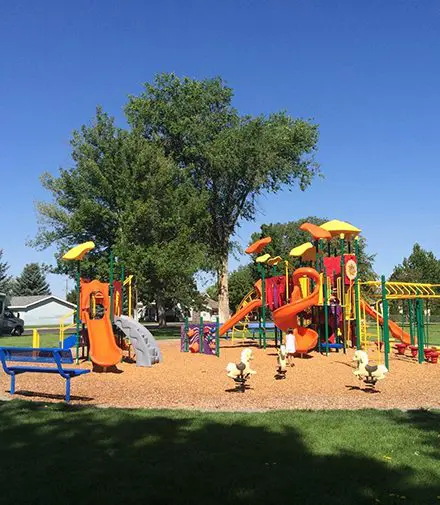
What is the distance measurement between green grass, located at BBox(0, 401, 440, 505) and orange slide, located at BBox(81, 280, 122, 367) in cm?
619

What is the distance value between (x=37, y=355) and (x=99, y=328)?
526 cm

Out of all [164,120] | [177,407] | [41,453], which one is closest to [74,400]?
[177,407]

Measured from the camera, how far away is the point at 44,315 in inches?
2864

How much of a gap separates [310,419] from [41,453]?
361 cm

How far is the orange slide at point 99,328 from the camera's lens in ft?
46.6

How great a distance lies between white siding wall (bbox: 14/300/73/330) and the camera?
71312mm

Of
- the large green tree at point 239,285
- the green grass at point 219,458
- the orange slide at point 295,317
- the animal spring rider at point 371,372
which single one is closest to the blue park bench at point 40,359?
the green grass at point 219,458

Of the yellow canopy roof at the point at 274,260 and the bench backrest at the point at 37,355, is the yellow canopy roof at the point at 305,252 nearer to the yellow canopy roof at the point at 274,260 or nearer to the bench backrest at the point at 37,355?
the yellow canopy roof at the point at 274,260

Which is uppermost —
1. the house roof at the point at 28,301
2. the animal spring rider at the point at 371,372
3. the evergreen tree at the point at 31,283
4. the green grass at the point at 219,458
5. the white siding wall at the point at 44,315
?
the evergreen tree at the point at 31,283

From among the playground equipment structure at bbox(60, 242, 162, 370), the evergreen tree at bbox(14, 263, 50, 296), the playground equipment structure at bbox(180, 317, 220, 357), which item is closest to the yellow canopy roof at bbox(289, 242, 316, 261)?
the playground equipment structure at bbox(180, 317, 220, 357)

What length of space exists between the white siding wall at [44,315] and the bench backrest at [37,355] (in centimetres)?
6182

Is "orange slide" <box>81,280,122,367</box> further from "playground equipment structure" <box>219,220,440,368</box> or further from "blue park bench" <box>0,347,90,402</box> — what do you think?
"playground equipment structure" <box>219,220,440,368</box>

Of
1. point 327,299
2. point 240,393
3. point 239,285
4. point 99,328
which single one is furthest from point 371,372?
point 239,285

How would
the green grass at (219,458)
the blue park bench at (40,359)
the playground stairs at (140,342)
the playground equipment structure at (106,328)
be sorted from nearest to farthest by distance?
the green grass at (219,458), the blue park bench at (40,359), the playground equipment structure at (106,328), the playground stairs at (140,342)
